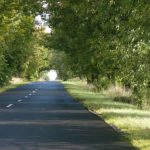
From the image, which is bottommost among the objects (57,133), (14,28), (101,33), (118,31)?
(57,133)

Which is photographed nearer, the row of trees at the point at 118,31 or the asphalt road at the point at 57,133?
the asphalt road at the point at 57,133

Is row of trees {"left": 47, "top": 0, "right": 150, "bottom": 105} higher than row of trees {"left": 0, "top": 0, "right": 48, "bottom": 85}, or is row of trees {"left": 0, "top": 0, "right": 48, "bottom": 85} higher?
row of trees {"left": 0, "top": 0, "right": 48, "bottom": 85}

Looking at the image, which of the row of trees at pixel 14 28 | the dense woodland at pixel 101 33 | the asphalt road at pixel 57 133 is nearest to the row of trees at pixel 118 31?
the dense woodland at pixel 101 33

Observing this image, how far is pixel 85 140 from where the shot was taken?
538 inches

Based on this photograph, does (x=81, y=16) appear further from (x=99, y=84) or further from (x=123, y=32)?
(x=99, y=84)

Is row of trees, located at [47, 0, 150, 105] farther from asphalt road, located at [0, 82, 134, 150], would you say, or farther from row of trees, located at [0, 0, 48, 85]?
asphalt road, located at [0, 82, 134, 150]

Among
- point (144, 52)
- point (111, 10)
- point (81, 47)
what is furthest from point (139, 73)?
point (81, 47)

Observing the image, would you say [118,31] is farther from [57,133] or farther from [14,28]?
[14,28]

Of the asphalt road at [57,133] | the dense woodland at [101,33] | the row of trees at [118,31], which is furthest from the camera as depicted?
the dense woodland at [101,33]

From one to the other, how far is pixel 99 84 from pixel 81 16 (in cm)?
2292

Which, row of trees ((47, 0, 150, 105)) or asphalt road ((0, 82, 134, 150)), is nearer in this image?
asphalt road ((0, 82, 134, 150))

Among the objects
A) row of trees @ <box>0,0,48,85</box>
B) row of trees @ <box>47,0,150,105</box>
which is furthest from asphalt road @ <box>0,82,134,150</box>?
row of trees @ <box>0,0,48,85</box>

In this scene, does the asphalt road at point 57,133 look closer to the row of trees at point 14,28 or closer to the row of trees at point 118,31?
the row of trees at point 118,31

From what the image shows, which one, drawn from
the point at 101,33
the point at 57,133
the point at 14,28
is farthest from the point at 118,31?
the point at 14,28
